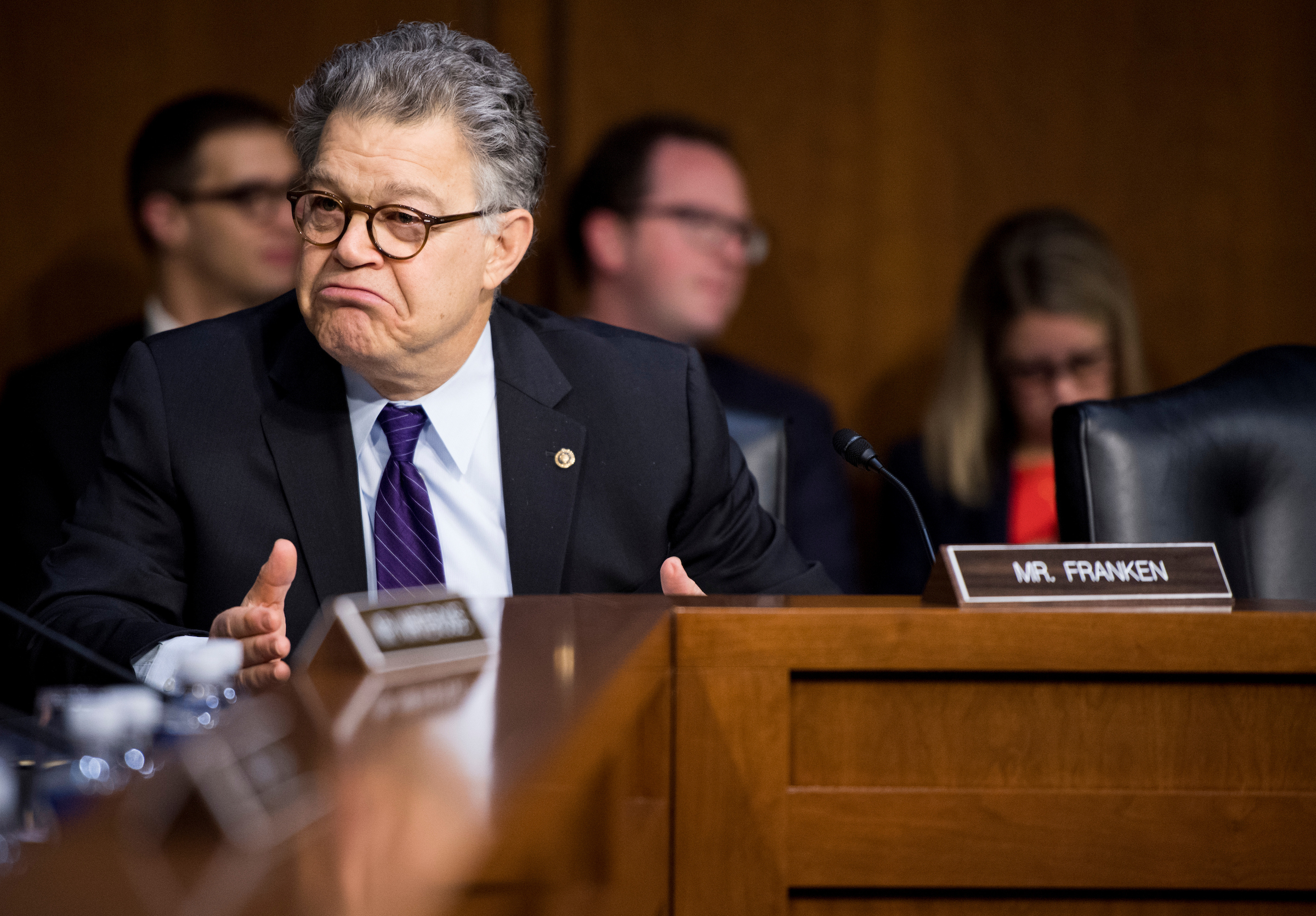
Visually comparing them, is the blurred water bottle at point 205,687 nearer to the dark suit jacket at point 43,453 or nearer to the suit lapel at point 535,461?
the suit lapel at point 535,461

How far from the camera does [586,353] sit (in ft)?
5.81

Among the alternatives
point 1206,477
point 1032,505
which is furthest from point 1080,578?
point 1032,505

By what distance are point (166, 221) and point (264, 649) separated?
1975 mm

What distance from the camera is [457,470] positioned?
5.24 feet

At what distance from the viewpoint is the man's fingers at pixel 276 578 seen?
1104 millimetres

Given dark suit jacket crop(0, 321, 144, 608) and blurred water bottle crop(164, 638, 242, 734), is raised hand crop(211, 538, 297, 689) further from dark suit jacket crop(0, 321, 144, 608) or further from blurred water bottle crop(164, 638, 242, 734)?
dark suit jacket crop(0, 321, 144, 608)

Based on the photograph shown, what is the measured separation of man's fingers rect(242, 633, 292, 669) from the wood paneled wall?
2173mm

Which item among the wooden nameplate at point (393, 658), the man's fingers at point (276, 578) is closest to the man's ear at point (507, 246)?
the man's fingers at point (276, 578)

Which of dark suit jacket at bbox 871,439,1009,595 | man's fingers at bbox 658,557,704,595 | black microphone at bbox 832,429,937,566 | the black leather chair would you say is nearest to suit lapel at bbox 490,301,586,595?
man's fingers at bbox 658,557,704,595

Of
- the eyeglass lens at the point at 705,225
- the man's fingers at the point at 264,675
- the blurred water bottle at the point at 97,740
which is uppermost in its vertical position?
the eyeglass lens at the point at 705,225

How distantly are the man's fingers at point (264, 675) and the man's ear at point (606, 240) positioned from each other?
199 cm

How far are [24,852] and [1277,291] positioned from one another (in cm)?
328

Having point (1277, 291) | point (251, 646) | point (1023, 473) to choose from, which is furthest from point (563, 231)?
point (251, 646)

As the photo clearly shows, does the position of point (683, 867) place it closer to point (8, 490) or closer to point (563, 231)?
point (8, 490)
